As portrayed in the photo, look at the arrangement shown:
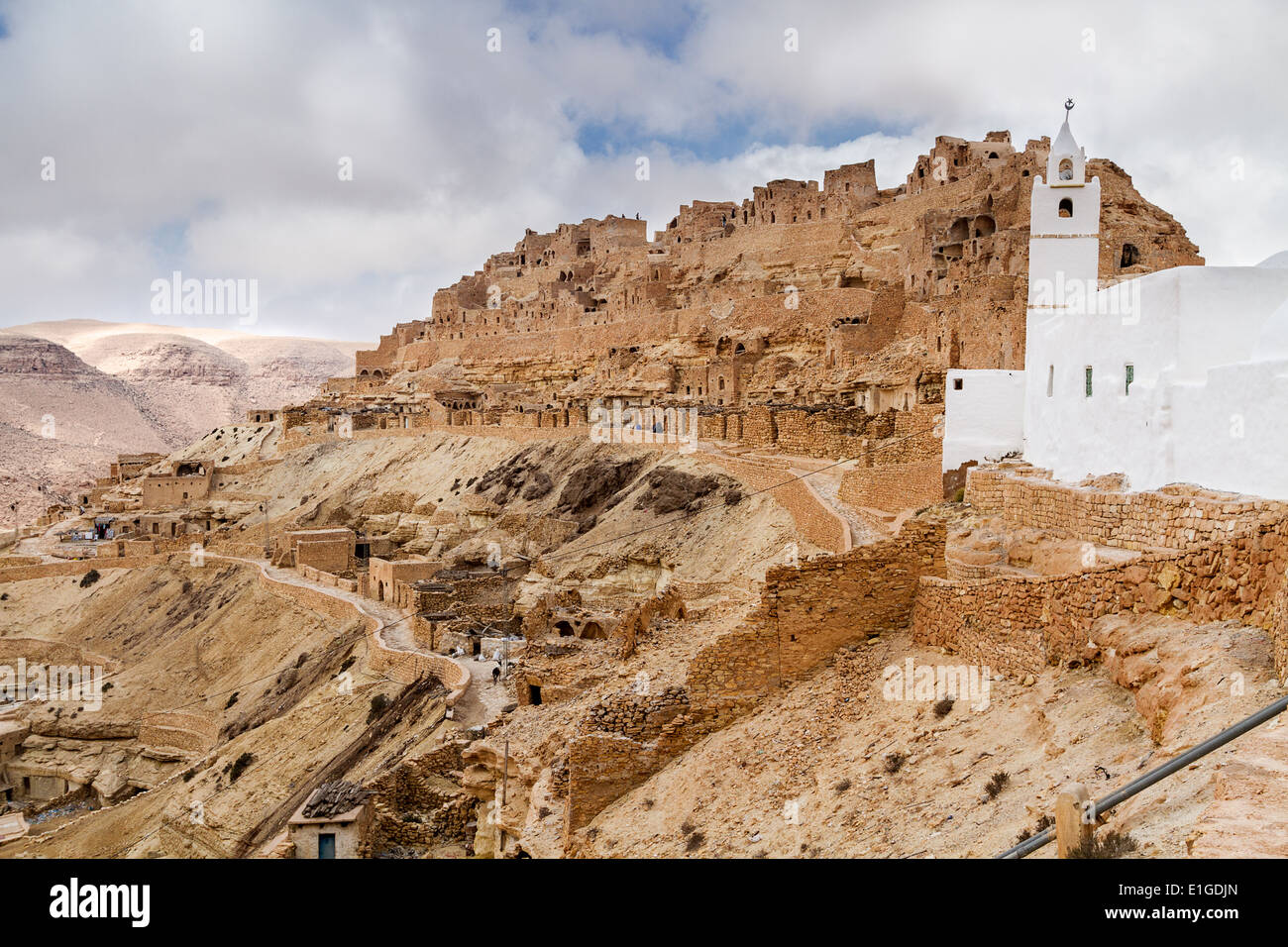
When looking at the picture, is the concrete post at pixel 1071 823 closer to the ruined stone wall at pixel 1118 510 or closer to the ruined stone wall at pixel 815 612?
the ruined stone wall at pixel 1118 510

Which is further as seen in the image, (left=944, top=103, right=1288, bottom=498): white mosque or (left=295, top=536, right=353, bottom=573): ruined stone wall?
(left=295, top=536, right=353, bottom=573): ruined stone wall

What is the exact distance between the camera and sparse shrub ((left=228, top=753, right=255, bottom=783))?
71.1 feet

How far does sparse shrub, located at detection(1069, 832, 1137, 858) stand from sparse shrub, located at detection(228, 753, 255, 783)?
2113cm

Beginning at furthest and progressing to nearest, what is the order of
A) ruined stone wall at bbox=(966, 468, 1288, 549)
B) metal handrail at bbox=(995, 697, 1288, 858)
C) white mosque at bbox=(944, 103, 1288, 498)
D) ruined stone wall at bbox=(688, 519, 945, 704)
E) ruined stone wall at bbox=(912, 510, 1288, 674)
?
1. ruined stone wall at bbox=(688, 519, 945, 704)
2. white mosque at bbox=(944, 103, 1288, 498)
3. ruined stone wall at bbox=(966, 468, 1288, 549)
4. ruined stone wall at bbox=(912, 510, 1288, 674)
5. metal handrail at bbox=(995, 697, 1288, 858)

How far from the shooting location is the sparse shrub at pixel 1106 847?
3.94m

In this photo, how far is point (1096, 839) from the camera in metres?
4.28

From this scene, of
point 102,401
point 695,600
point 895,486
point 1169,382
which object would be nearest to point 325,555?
point 695,600

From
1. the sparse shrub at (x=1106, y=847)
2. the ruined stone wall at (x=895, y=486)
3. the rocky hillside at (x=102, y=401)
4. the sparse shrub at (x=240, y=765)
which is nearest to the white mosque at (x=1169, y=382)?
the ruined stone wall at (x=895, y=486)

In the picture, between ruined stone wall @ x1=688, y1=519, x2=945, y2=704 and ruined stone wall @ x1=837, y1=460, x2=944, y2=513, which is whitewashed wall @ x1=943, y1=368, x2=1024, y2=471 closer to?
ruined stone wall @ x1=837, y1=460, x2=944, y2=513

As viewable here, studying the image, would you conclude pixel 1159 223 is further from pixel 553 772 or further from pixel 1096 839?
pixel 1096 839

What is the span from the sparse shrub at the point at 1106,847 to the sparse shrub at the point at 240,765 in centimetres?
2113

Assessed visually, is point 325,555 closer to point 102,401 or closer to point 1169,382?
point 1169,382

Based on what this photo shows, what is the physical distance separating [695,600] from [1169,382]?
10383 millimetres

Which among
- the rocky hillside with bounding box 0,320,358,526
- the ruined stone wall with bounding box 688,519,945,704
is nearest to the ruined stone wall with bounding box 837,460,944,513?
the ruined stone wall with bounding box 688,519,945,704
